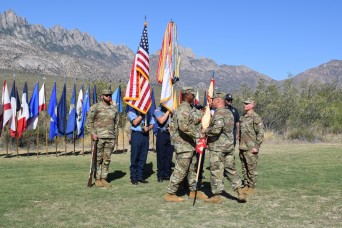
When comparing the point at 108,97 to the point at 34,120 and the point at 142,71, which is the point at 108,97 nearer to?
the point at 142,71

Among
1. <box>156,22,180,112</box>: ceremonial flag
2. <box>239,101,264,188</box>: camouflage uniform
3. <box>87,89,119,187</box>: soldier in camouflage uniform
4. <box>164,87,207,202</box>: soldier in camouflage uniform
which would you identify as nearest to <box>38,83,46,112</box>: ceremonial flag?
<box>156,22,180,112</box>: ceremonial flag

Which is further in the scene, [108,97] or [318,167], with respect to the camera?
[318,167]

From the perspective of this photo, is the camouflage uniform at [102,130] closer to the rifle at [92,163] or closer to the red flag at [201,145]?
the rifle at [92,163]

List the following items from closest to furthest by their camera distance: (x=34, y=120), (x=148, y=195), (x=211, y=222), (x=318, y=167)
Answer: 1. (x=211, y=222)
2. (x=148, y=195)
3. (x=318, y=167)
4. (x=34, y=120)

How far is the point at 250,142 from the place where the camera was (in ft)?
28.0

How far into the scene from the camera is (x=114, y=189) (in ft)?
29.3

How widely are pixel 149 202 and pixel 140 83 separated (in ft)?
10.7

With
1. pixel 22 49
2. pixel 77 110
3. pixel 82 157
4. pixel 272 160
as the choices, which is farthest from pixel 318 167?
pixel 22 49

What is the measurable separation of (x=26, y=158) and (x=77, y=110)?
276 cm

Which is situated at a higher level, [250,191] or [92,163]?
[92,163]

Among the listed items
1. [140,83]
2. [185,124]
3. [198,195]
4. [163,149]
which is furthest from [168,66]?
[198,195]

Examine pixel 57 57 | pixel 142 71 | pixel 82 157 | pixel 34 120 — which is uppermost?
pixel 57 57

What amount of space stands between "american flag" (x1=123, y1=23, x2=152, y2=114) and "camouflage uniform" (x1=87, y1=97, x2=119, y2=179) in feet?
2.12

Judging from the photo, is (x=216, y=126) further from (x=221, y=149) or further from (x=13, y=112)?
(x=13, y=112)
